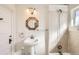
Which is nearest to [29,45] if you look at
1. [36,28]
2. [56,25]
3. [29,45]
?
[29,45]

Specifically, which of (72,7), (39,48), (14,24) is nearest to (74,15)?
(72,7)

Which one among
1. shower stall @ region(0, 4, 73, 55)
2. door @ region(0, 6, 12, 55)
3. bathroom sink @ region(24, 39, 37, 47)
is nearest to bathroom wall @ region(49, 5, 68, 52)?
shower stall @ region(0, 4, 73, 55)

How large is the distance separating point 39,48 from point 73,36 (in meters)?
0.29

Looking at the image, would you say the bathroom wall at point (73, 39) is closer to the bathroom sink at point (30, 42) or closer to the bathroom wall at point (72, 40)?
the bathroom wall at point (72, 40)

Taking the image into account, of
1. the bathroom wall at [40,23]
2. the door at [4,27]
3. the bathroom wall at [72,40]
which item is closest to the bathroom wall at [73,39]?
the bathroom wall at [72,40]

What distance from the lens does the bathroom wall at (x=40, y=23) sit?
1174 mm

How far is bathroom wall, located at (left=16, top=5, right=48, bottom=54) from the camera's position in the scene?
117 centimetres

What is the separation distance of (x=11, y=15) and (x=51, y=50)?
433 millimetres

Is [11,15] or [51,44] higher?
[11,15]

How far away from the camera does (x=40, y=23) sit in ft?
3.87

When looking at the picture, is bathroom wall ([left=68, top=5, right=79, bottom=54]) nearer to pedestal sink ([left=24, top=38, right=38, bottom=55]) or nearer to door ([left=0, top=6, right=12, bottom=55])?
pedestal sink ([left=24, top=38, right=38, bottom=55])

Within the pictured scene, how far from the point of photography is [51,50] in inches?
46.6
